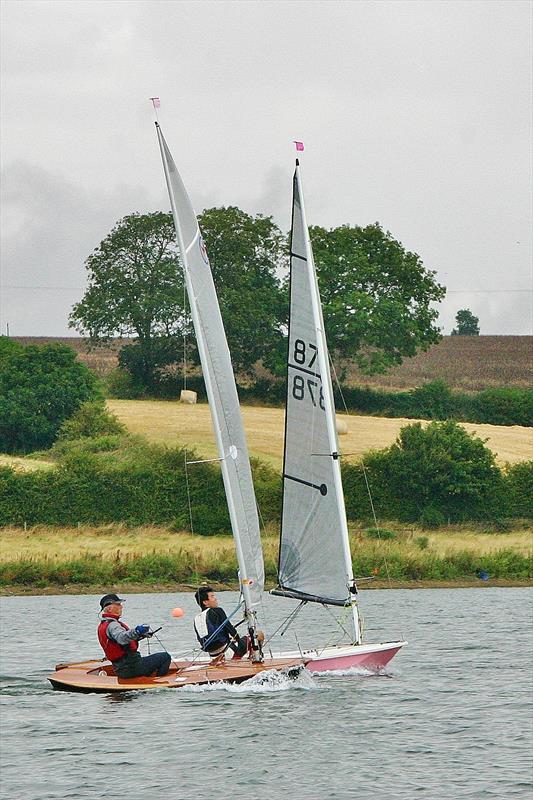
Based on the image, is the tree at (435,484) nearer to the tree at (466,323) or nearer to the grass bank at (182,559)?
the grass bank at (182,559)

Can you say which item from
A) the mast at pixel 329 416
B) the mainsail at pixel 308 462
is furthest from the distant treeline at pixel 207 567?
the mast at pixel 329 416

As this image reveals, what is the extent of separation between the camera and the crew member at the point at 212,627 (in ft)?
98.2

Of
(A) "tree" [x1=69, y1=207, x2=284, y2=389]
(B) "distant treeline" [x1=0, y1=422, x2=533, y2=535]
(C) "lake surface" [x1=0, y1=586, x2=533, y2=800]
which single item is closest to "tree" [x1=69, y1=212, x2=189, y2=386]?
(A) "tree" [x1=69, y1=207, x2=284, y2=389]

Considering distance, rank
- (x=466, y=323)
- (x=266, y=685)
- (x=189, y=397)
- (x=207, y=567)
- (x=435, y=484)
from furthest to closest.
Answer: (x=466, y=323)
(x=189, y=397)
(x=435, y=484)
(x=207, y=567)
(x=266, y=685)

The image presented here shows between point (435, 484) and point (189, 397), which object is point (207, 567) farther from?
point (189, 397)

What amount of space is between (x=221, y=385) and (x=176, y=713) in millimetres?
6177

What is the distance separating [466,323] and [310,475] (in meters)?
146

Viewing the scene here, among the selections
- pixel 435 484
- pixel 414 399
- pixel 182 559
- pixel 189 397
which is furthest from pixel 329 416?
pixel 414 399

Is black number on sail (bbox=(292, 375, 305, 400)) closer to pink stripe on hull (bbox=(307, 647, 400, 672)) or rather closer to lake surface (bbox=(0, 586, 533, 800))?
pink stripe on hull (bbox=(307, 647, 400, 672))

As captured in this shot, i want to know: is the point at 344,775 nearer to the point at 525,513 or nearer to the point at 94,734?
the point at 94,734

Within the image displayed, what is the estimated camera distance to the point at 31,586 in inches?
2341

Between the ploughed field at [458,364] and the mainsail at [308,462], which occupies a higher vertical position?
the ploughed field at [458,364]

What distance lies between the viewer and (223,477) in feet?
95.7

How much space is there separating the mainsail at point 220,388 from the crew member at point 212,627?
29.0 inches
